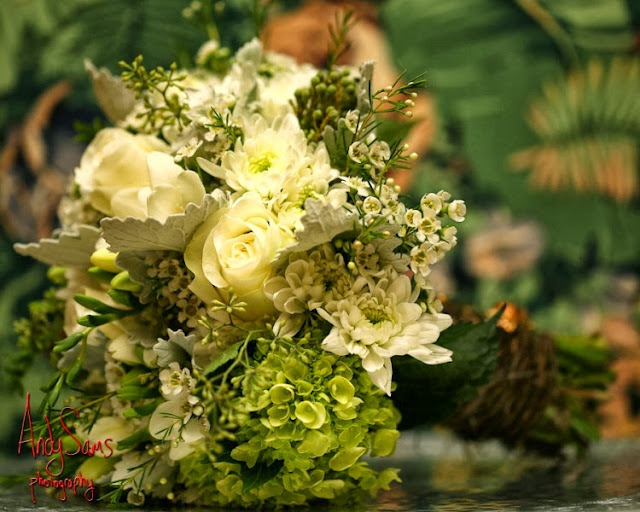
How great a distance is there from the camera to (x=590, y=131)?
1536 millimetres

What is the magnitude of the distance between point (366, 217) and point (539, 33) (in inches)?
44.3

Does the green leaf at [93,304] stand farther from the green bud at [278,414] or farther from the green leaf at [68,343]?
the green bud at [278,414]

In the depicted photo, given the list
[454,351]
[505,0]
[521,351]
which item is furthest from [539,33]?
→ [454,351]

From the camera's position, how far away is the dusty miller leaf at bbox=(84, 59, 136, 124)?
31.6 inches

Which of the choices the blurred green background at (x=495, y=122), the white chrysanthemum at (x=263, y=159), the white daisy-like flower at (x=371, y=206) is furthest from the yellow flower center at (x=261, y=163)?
the blurred green background at (x=495, y=122)

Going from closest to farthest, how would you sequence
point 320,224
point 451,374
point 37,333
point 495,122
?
1. point 320,224
2. point 451,374
3. point 37,333
4. point 495,122

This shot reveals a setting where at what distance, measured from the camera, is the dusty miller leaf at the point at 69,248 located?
0.68 metres

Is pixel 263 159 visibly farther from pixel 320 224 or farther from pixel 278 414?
pixel 278 414

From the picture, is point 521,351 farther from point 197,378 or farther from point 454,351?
point 197,378

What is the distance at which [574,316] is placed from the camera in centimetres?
150

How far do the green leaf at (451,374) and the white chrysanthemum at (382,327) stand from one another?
77 mm

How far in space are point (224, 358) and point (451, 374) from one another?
23cm

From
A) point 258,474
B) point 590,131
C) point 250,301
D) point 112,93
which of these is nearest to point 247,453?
point 258,474

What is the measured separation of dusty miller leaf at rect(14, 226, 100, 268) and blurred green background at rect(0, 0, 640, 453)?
0.79 meters
